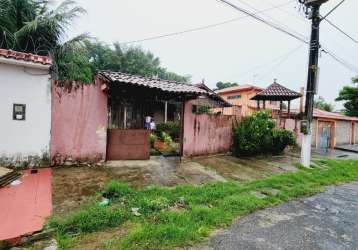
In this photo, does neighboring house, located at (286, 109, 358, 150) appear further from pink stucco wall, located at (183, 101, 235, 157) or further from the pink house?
the pink house

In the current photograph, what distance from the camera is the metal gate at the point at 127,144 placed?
8266 millimetres

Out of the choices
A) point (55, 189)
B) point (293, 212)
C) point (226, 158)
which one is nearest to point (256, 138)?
point (226, 158)

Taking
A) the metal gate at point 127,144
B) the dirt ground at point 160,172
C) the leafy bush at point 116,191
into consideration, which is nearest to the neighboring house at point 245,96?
the dirt ground at point 160,172

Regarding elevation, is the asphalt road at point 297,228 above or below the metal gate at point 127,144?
below

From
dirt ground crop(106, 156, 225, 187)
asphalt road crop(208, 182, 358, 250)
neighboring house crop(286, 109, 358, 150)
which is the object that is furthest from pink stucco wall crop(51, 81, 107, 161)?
neighboring house crop(286, 109, 358, 150)

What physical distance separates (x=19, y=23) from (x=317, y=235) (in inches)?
711

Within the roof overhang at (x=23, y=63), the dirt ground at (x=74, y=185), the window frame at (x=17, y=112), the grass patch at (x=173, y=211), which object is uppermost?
the roof overhang at (x=23, y=63)

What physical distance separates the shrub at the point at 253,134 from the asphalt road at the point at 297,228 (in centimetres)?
507

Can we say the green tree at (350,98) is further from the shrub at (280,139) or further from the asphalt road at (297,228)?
the asphalt road at (297,228)

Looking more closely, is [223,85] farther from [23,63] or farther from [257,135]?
[23,63]

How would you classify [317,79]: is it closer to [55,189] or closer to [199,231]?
[199,231]

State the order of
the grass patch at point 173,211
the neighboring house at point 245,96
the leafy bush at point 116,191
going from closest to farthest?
the grass patch at point 173,211 → the leafy bush at point 116,191 → the neighboring house at point 245,96

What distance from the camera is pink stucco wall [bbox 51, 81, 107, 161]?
7.20 m

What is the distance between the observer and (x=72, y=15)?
14906 mm
